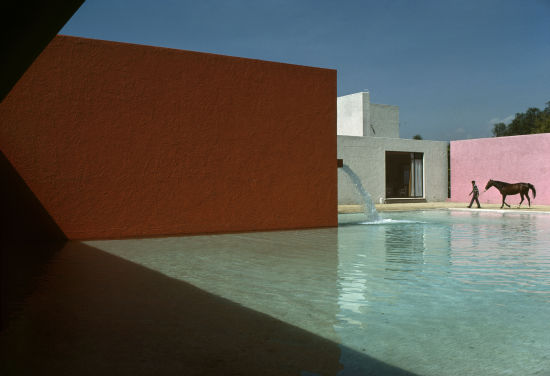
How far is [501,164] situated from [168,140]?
18.4 m

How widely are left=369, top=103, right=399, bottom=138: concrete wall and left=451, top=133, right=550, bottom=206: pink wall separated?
5602 mm

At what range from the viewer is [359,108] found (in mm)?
27531

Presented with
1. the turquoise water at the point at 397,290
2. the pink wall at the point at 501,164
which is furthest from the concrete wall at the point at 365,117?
the turquoise water at the point at 397,290

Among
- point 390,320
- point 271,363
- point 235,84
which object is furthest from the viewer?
point 235,84

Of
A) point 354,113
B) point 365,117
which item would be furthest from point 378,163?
point 354,113

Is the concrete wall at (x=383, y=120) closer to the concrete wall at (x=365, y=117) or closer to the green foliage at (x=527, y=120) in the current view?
the concrete wall at (x=365, y=117)

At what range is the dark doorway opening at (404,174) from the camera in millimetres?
23469

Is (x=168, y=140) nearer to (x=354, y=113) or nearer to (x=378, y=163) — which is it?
(x=378, y=163)

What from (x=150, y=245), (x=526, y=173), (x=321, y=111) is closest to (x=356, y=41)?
(x=526, y=173)

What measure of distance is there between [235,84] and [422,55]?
16.7 m

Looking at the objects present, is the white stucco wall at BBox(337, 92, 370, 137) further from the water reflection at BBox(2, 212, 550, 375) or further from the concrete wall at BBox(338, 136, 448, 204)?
the water reflection at BBox(2, 212, 550, 375)

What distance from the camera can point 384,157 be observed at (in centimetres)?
2162

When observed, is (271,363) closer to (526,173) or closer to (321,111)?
(321,111)

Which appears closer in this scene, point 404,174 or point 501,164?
point 501,164
